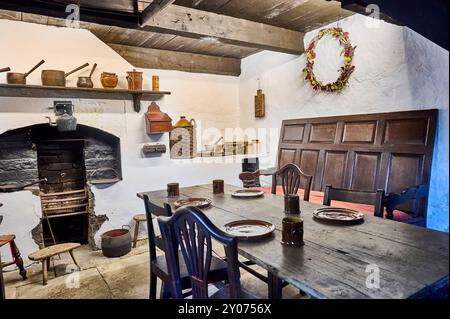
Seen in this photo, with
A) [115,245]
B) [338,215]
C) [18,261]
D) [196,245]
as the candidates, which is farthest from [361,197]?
[18,261]

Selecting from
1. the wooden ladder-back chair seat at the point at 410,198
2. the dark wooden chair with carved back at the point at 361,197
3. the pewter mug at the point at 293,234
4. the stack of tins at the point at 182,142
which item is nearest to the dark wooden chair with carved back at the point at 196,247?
the pewter mug at the point at 293,234

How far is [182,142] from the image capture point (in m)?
4.50

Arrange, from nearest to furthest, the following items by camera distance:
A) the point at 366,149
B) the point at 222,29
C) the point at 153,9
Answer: the point at 153,9 → the point at 366,149 → the point at 222,29

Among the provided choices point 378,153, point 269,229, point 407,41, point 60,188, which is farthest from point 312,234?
point 60,188

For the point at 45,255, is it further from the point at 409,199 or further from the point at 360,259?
the point at 409,199

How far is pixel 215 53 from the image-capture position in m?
4.70

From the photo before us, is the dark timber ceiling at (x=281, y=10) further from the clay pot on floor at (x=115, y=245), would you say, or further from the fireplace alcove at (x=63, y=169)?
the clay pot on floor at (x=115, y=245)

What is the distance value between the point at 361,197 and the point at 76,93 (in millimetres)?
3086

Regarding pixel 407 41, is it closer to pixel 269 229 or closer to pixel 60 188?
pixel 269 229

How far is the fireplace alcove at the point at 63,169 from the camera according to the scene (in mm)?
3330

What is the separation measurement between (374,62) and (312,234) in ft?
7.77

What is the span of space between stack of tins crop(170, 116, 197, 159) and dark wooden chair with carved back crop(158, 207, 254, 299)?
3.11m

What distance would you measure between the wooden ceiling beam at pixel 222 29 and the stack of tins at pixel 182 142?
1503 millimetres

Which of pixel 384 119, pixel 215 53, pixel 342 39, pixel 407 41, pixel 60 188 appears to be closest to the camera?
pixel 407 41
